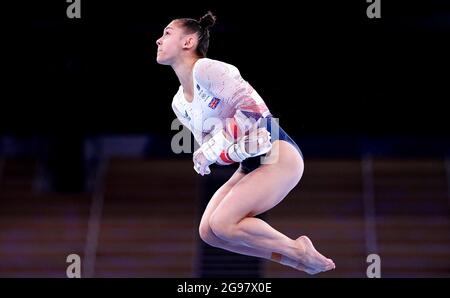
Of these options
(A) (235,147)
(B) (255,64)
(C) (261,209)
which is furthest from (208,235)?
(B) (255,64)

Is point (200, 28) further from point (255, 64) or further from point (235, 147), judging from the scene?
point (255, 64)

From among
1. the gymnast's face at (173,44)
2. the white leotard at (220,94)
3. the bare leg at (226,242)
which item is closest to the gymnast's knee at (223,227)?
the bare leg at (226,242)

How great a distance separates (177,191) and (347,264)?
8.10 ft

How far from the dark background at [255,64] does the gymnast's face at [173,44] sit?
216 centimetres

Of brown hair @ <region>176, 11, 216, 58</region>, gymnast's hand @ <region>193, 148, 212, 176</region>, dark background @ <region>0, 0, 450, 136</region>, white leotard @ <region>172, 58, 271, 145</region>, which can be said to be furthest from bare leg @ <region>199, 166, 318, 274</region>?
dark background @ <region>0, 0, 450, 136</region>

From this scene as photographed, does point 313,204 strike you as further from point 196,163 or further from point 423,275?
point 196,163

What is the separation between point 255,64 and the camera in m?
7.74

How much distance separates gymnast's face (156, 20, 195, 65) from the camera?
4.75 metres

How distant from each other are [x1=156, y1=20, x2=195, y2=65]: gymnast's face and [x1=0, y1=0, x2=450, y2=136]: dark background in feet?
7.09

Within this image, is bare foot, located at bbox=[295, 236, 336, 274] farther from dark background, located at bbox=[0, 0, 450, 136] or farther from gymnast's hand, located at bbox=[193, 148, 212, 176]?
dark background, located at bbox=[0, 0, 450, 136]

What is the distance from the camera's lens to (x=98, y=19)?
24.1 ft

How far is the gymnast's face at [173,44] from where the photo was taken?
4.75 m

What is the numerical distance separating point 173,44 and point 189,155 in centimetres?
535

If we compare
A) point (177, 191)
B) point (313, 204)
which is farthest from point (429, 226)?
point (177, 191)
